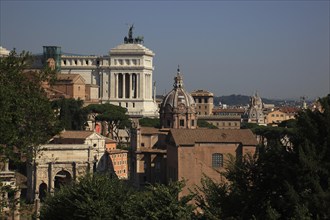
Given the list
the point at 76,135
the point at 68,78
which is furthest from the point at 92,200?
the point at 68,78

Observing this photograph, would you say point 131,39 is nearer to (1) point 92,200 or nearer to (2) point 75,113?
(2) point 75,113

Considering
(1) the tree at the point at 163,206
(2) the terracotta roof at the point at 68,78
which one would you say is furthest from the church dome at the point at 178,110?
(2) the terracotta roof at the point at 68,78

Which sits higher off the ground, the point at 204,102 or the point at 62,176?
→ the point at 204,102

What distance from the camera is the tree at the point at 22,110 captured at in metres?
24.9

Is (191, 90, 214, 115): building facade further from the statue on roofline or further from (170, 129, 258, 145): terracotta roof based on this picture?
(170, 129, 258, 145): terracotta roof

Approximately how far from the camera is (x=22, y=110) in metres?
25.9

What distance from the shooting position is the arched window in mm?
46094

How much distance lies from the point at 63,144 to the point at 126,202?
29.5 m

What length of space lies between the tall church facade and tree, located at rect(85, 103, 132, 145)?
20.0 m

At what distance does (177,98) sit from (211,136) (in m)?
12.5

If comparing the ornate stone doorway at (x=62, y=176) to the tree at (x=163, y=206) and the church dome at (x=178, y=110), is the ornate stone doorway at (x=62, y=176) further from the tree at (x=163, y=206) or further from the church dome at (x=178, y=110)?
the tree at (x=163, y=206)

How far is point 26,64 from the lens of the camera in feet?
90.9

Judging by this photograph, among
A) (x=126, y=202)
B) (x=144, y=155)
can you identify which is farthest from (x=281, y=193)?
(x=144, y=155)

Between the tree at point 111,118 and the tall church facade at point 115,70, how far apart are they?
20040 millimetres
